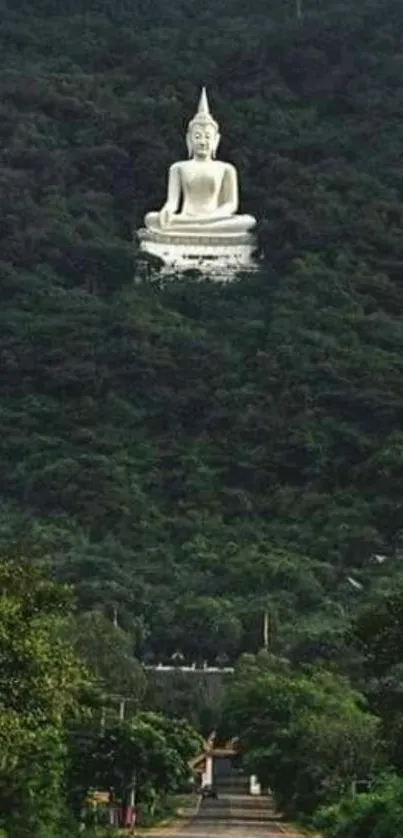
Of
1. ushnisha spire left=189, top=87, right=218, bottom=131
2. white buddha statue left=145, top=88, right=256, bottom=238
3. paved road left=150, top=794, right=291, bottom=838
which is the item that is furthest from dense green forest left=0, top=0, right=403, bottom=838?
ushnisha spire left=189, top=87, right=218, bottom=131

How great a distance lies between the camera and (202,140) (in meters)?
46.6

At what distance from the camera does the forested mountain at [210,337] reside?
34.4 meters

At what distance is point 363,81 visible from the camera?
173 feet

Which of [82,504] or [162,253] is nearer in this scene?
[82,504]

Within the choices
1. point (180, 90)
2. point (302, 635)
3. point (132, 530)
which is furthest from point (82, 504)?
point (180, 90)

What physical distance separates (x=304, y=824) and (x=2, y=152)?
91.6ft

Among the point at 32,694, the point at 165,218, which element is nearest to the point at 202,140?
the point at 165,218

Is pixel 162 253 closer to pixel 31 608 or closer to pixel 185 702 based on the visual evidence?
pixel 185 702

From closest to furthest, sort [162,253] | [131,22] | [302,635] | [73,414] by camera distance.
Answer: [302,635] < [73,414] < [162,253] < [131,22]

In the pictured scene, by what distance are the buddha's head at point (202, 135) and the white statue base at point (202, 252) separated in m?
2.08

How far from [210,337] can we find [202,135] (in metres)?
6.32

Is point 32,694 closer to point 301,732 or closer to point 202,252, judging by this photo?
point 301,732

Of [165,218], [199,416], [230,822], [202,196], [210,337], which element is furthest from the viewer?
[202,196]

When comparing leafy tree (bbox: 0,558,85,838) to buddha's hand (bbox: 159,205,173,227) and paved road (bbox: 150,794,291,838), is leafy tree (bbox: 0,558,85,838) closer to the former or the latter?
paved road (bbox: 150,794,291,838)
